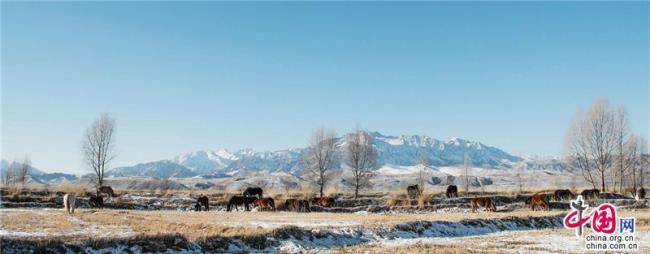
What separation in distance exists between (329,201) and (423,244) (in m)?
28.8

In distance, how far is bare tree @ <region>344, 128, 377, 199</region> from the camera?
213 ft

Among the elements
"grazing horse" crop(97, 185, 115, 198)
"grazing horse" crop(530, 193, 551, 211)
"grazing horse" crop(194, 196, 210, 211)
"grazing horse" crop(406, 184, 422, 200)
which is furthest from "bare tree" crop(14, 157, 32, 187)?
"grazing horse" crop(530, 193, 551, 211)

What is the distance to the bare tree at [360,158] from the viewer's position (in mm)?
64812

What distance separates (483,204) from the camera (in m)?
42.9

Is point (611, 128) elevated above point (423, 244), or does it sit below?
above

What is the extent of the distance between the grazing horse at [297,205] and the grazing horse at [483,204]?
45.7 feet

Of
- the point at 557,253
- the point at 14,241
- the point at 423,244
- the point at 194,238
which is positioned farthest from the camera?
the point at 423,244

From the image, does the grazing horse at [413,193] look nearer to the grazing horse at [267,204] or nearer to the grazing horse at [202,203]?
the grazing horse at [267,204]

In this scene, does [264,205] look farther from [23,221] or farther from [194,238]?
[194,238]

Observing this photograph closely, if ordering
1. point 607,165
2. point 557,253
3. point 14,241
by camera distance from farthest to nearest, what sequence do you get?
point 607,165 → point 557,253 → point 14,241

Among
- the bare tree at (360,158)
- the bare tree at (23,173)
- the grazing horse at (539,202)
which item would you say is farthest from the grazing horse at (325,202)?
the bare tree at (23,173)

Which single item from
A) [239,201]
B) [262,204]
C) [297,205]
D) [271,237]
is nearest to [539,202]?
[297,205]

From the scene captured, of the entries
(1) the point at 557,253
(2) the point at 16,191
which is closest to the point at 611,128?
(1) the point at 557,253

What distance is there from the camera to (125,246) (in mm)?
17297
